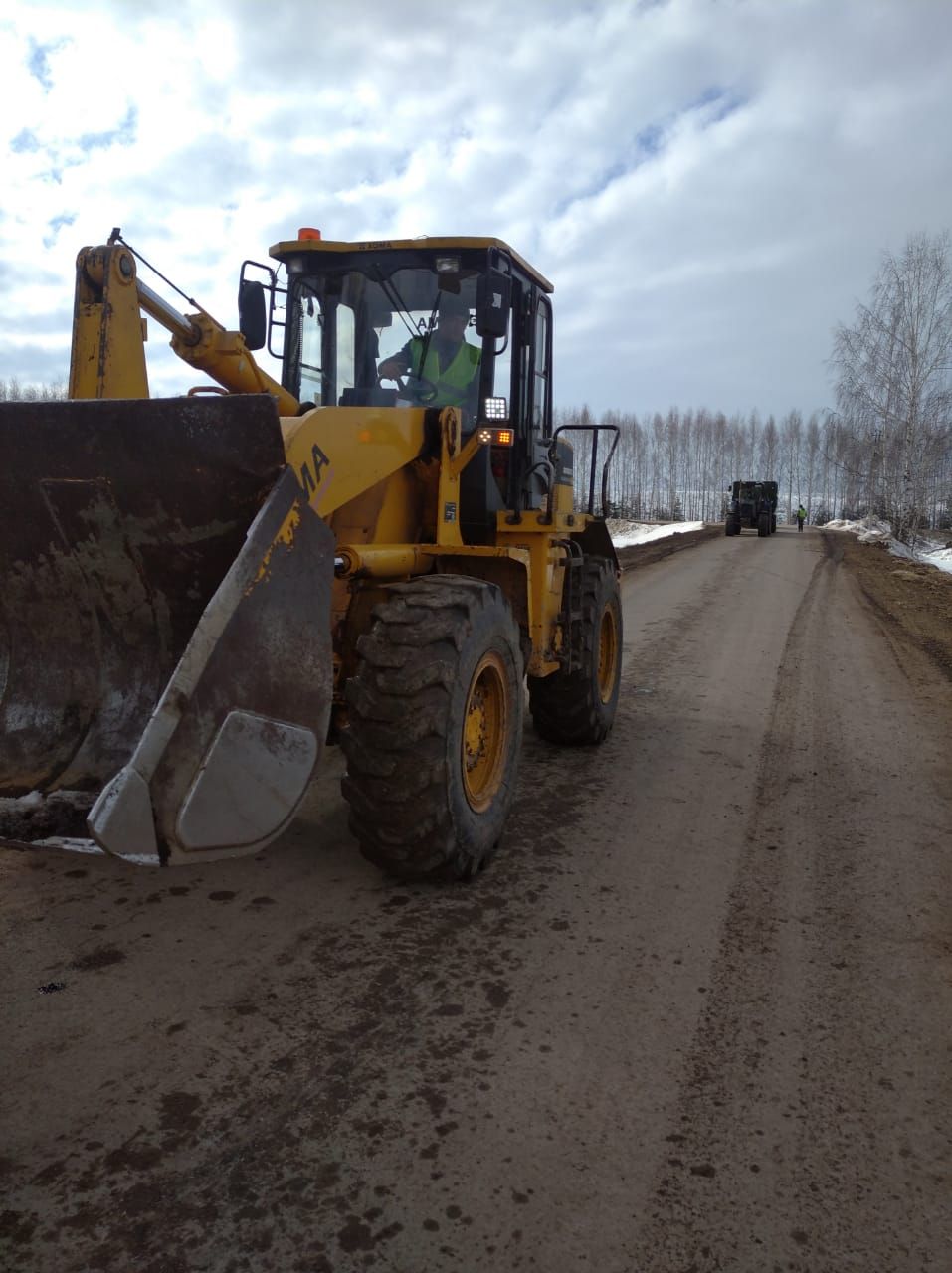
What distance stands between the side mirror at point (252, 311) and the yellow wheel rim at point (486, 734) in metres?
2.23

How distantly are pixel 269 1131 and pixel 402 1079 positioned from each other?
0.40 metres

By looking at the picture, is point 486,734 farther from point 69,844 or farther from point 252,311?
point 252,311

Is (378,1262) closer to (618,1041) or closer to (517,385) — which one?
(618,1041)

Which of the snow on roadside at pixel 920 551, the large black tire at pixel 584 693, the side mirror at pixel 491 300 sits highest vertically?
the side mirror at pixel 491 300

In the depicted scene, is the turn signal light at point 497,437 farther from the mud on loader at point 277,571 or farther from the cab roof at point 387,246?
the cab roof at point 387,246

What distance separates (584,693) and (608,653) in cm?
91

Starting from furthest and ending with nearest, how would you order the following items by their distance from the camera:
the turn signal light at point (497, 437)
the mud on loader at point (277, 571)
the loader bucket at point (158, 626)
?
the turn signal light at point (497, 437)
the mud on loader at point (277, 571)
the loader bucket at point (158, 626)

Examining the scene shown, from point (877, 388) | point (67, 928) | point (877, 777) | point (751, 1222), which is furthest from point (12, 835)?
point (877, 388)

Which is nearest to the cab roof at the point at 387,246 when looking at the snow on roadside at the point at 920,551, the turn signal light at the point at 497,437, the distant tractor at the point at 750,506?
the turn signal light at the point at 497,437

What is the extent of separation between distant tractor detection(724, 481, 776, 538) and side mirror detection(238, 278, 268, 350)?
33.6 m

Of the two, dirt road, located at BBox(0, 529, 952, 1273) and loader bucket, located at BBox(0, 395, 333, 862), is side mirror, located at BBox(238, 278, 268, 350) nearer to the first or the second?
loader bucket, located at BBox(0, 395, 333, 862)

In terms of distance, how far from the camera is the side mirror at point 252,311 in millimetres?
4789

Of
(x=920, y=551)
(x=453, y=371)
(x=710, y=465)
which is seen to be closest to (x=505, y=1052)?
(x=453, y=371)

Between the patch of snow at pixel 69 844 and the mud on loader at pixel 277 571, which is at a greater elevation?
the mud on loader at pixel 277 571
